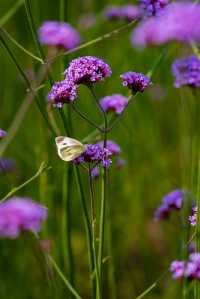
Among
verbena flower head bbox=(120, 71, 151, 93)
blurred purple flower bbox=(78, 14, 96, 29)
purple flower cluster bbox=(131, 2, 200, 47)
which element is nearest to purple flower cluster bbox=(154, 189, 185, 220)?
verbena flower head bbox=(120, 71, 151, 93)

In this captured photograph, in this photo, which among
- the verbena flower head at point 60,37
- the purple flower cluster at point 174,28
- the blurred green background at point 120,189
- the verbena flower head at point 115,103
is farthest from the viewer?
the blurred green background at point 120,189

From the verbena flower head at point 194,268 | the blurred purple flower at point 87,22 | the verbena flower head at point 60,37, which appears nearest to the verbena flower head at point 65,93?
the verbena flower head at point 60,37

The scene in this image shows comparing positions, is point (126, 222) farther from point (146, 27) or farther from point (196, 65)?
point (146, 27)

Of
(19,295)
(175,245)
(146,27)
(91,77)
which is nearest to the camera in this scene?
(146,27)

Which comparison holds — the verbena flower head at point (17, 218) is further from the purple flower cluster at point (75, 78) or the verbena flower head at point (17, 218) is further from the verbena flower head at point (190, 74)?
the verbena flower head at point (190, 74)

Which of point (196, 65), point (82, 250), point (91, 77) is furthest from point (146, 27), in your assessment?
point (82, 250)
